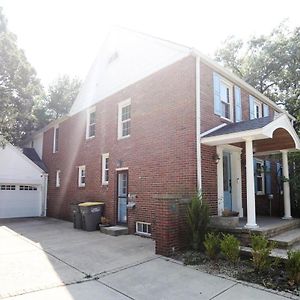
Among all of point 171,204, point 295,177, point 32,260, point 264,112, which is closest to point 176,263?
point 171,204

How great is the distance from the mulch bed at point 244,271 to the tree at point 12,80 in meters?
12.8

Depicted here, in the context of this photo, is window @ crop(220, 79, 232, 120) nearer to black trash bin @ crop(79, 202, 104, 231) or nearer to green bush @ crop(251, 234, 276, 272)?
green bush @ crop(251, 234, 276, 272)

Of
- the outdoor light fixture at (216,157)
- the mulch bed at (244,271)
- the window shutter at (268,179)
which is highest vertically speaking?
the outdoor light fixture at (216,157)

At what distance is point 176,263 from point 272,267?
6.71ft

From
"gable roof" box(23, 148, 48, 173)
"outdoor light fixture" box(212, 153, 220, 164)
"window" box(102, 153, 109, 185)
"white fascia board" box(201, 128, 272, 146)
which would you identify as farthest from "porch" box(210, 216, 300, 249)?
"gable roof" box(23, 148, 48, 173)

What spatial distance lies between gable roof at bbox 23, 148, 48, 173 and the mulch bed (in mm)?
13747

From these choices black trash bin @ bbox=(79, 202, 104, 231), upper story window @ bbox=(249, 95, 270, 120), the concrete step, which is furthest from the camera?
upper story window @ bbox=(249, 95, 270, 120)

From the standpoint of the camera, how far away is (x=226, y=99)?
10.7 meters

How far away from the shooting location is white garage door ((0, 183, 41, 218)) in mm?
16109

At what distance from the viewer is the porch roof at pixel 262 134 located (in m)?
7.73

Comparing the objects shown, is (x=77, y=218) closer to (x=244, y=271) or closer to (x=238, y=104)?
(x=244, y=271)

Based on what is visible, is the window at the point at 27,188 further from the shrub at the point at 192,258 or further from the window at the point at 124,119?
the shrub at the point at 192,258

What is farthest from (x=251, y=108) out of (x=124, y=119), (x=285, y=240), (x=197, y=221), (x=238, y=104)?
(x=197, y=221)

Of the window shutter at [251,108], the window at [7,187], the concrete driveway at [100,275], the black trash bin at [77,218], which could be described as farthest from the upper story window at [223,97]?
the window at [7,187]
